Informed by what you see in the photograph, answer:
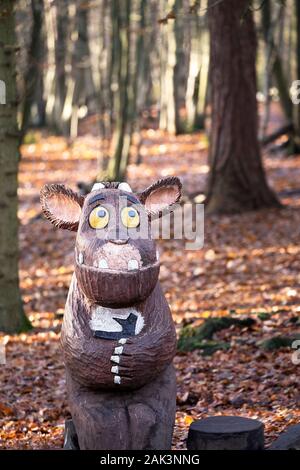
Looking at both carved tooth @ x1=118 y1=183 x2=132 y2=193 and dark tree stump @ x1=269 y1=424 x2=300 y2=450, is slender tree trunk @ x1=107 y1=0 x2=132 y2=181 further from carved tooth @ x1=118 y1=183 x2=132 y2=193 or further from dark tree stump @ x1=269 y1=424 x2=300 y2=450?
dark tree stump @ x1=269 y1=424 x2=300 y2=450

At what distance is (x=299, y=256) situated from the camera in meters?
12.8

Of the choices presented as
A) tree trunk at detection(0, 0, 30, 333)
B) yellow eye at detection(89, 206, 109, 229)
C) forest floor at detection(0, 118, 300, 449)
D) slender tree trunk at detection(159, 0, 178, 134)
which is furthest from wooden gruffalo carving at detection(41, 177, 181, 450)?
slender tree trunk at detection(159, 0, 178, 134)

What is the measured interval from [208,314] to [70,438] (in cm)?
510

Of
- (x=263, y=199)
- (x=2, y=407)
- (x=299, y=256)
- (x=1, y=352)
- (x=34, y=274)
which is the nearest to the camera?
(x=2, y=407)

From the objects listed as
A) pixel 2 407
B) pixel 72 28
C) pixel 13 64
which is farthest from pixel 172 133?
pixel 2 407

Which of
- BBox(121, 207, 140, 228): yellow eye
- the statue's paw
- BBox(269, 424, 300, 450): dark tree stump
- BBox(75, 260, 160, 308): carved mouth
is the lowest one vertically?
BBox(269, 424, 300, 450): dark tree stump

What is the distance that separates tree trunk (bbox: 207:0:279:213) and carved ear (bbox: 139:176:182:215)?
352 inches

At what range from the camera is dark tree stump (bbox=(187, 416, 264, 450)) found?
16.6 ft

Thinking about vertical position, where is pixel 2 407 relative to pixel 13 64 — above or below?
below

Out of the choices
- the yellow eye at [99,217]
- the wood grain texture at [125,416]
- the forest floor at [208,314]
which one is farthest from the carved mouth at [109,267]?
the forest floor at [208,314]

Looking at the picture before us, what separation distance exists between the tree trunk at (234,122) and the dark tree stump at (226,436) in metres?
9.89
